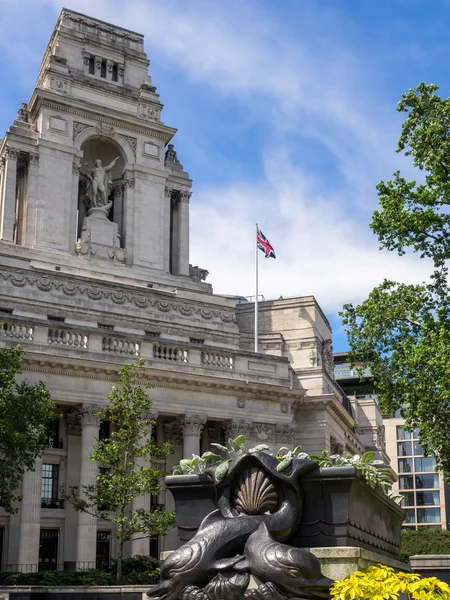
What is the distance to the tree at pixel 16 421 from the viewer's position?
3512 centimetres

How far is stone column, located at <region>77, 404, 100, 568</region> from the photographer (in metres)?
43.2

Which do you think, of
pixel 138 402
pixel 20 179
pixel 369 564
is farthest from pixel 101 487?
pixel 20 179

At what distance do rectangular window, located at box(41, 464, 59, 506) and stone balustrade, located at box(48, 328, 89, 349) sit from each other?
23.1 feet

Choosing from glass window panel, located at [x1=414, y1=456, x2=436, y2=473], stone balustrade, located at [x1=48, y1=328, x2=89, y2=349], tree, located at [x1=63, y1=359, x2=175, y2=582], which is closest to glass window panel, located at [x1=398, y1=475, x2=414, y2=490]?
glass window panel, located at [x1=414, y1=456, x2=436, y2=473]

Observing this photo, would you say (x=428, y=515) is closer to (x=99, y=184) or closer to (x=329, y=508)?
(x=99, y=184)

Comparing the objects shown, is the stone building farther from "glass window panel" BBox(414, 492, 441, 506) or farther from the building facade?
"glass window panel" BBox(414, 492, 441, 506)

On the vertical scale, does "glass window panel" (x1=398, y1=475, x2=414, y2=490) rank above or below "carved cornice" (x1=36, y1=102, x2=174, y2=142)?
below

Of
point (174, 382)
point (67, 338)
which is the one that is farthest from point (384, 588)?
point (174, 382)

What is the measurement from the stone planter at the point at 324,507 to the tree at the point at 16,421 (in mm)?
24966

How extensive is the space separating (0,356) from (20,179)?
28507 mm

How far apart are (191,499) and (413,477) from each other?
390 feet

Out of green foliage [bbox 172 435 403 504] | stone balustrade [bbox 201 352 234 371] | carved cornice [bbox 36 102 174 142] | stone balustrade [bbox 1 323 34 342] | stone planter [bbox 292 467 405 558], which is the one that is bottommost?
stone planter [bbox 292 467 405 558]

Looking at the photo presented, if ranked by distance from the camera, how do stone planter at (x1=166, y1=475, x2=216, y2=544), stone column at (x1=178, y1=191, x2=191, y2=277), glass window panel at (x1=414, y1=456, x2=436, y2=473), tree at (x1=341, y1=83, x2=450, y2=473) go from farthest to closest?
glass window panel at (x1=414, y1=456, x2=436, y2=473)
stone column at (x1=178, y1=191, x2=191, y2=277)
tree at (x1=341, y1=83, x2=450, y2=473)
stone planter at (x1=166, y1=475, x2=216, y2=544)

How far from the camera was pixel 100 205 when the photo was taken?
63.4m
